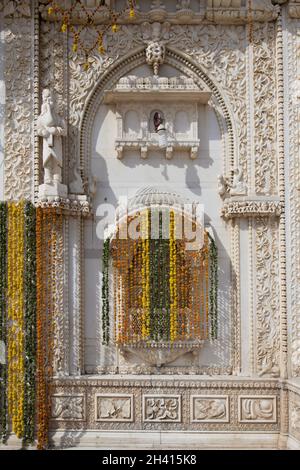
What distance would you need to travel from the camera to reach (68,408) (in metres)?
7.55

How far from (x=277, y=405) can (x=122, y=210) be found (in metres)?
3.09

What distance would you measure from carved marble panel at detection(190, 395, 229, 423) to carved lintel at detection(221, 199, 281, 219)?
2.28 m

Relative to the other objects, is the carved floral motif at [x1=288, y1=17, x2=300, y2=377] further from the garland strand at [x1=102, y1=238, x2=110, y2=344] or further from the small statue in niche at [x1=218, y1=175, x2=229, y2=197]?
the garland strand at [x1=102, y1=238, x2=110, y2=344]

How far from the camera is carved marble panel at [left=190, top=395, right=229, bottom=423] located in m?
7.54

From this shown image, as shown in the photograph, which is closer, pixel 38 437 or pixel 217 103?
pixel 38 437

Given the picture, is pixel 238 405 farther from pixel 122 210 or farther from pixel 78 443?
pixel 122 210

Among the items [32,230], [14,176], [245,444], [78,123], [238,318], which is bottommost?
[245,444]

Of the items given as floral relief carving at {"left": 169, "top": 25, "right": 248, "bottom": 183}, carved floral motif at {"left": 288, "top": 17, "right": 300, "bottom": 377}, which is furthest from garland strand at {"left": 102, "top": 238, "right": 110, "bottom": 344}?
carved floral motif at {"left": 288, "top": 17, "right": 300, "bottom": 377}

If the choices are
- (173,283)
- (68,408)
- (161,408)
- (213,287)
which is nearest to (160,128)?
(173,283)

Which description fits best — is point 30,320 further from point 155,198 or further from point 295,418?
point 295,418

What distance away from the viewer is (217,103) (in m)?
7.89

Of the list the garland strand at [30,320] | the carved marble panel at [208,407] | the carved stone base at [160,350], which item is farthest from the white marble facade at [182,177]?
the garland strand at [30,320]

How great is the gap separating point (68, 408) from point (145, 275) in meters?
1.90

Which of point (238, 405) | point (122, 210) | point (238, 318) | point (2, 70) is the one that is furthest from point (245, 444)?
point (2, 70)
